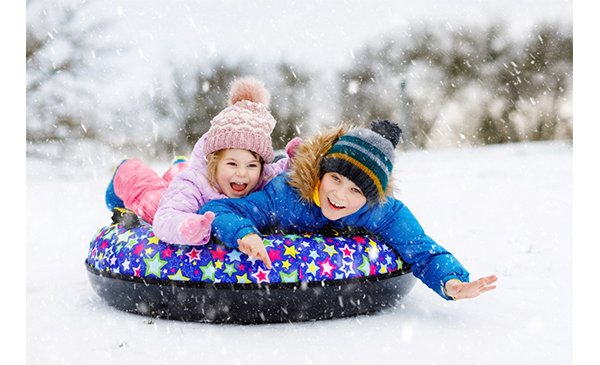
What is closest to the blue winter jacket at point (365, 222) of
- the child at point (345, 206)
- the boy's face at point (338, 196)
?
the child at point (345, 206)

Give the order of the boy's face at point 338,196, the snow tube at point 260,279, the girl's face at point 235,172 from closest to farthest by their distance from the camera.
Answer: the snow tube at point 260,279 → the boy's face at point 338,196 → the girl's face at point 235,172

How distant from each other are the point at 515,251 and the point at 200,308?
10.9 feet

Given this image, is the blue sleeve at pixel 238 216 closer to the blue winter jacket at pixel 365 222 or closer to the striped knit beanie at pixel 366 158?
the blue winter jacket at pixel 365 222

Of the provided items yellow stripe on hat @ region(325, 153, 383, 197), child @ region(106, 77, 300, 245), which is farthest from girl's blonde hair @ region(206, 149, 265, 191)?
yellow stripe on hat @ region(325, 153, 383, 197)

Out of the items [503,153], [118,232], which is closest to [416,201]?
[503,153]

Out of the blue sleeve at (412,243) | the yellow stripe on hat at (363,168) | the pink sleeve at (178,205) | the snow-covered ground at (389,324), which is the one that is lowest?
the snow-covered ground at (389,324)

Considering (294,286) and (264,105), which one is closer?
(294,286)

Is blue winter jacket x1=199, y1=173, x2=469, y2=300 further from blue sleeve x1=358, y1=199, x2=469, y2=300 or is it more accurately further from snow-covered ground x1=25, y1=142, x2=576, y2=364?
snow-covered ground x1=25, y1=142, x2=576, y2=364

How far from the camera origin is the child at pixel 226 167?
267 centimetres

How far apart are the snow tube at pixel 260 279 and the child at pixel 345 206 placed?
0.41 ft

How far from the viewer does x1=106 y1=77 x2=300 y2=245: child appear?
267cm

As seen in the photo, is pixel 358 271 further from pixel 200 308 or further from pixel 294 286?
pixel 200 308

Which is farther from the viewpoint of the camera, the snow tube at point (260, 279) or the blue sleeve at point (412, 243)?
the blue sleeve at point (412, 243)

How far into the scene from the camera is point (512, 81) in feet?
46.1
